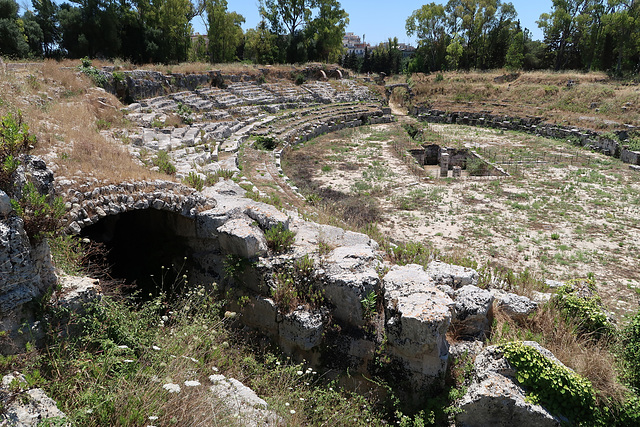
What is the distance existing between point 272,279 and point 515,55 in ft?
187

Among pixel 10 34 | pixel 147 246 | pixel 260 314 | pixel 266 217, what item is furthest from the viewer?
pixel 10 34

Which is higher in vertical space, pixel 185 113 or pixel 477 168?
pixel 185 113

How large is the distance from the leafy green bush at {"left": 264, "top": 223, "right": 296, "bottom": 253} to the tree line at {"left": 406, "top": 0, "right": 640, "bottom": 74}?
47.6 metres

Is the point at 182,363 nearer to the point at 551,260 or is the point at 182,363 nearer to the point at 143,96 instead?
the point at 551,260

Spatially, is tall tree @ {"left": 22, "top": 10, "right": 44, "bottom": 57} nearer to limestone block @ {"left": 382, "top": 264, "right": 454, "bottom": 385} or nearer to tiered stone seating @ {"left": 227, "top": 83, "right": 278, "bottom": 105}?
tiered stone seating @ {"left": 227, "top": 83, "right": 278, "bottom": 105}

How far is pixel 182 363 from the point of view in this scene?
4.45m

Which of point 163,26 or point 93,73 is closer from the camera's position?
point 93,73

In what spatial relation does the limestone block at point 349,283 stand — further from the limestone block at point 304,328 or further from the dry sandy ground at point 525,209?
the dry sandy ground at point 525,209

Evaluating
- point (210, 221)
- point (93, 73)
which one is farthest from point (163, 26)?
point (210, 221)

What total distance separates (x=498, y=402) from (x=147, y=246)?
7.44 metres

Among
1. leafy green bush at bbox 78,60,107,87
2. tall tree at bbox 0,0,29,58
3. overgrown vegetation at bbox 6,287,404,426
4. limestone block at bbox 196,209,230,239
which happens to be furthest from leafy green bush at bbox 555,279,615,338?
tall tree at bbox 0,0,29,58

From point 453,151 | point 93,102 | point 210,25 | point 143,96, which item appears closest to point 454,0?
point 210,25

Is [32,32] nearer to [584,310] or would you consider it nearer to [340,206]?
[340,206]

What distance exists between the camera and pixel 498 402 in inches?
183
